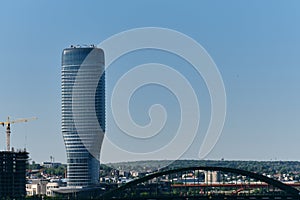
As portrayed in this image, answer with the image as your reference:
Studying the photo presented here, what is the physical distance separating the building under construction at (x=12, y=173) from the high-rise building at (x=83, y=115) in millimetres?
55990

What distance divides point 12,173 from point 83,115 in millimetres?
68419

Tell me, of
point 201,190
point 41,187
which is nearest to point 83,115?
A: point 41,187

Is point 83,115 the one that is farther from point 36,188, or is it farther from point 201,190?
point 201,190

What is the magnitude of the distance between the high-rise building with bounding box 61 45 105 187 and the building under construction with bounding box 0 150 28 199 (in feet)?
184

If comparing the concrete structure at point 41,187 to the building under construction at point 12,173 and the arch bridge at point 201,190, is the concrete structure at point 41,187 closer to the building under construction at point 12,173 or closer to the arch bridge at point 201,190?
the arch bridge at point 201,190

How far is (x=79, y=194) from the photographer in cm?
15275

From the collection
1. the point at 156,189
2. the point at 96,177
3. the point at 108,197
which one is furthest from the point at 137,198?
the point at 96,177

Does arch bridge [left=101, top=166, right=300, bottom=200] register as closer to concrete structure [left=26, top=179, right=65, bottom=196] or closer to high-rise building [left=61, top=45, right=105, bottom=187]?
concrete structure [left=26, top=179, right=65, bottom=196]

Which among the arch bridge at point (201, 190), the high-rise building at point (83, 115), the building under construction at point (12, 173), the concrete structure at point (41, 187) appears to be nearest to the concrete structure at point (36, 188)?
the concrete structure at point (41, 187)

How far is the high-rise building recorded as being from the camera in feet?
632

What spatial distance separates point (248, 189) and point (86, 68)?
65458 mm

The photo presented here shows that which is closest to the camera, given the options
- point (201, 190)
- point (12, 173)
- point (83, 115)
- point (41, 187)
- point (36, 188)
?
point (12, 173)

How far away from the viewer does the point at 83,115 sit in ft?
656

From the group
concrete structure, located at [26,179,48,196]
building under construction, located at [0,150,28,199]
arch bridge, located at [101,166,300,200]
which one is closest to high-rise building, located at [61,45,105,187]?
concrete structure, located at [26,179,48,196]
